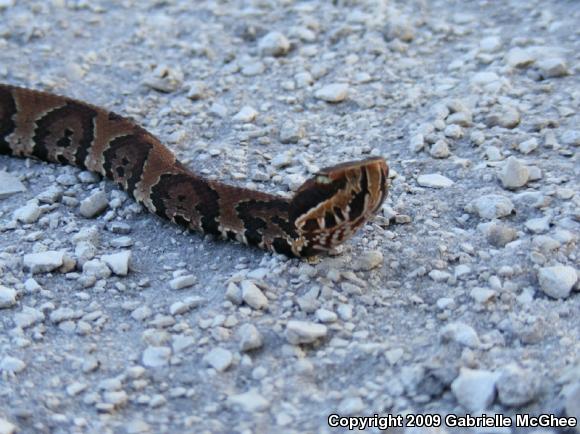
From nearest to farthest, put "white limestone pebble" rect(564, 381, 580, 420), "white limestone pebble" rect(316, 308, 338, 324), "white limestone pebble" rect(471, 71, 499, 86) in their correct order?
"white limestone pebble" rect(564, 381, 580, 420) < "white limestone pebble" rect(316, 308, 338, 324) < "white limestone pebble" rect(471, 71, 499, 86)

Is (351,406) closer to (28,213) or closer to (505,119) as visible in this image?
(28,213)

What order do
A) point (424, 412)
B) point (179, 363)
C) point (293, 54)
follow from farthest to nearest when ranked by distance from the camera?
point (293, 54) → point (179, 363) → point (424, 412)

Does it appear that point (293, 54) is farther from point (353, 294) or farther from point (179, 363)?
point (179, 363)

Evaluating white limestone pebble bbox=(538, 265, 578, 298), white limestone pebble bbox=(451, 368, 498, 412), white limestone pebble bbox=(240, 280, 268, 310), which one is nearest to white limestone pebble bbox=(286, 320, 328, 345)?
white limestone pebble bbox=(240, 280, 268, 310)

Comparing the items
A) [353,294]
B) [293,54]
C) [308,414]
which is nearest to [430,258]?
[353,294]

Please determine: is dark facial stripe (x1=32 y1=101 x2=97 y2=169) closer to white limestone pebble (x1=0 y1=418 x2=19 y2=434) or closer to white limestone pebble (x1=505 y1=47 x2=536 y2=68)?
white limestone pebble (x1=0 y1=418 x2=19 y2=434)
